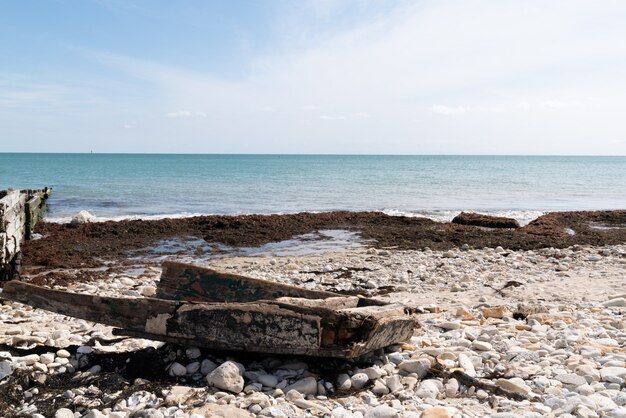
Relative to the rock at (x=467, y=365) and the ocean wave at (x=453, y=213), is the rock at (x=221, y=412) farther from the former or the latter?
the ocean wave at (x=453, y=213)

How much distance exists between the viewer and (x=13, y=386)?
4.68 m

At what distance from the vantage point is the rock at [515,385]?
15.0 ft

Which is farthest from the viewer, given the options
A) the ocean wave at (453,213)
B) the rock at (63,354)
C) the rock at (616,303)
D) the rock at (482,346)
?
the ocean wave at (453,213)

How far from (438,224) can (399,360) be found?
48.7 ft

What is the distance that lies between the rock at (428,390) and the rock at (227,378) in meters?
1.54

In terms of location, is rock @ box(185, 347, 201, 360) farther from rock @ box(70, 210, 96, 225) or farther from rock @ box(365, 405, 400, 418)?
rock @ box(70, 210, 96, 225)

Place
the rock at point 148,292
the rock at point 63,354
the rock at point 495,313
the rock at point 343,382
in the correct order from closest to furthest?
1. the rock at point 343,382
2. the rock at point 63,354
3. the rock at point 495,313
4. the rock at point 148,292

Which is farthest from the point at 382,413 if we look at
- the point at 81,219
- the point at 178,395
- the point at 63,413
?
the point at 81,219

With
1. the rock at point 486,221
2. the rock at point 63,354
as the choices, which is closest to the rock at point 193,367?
the rock at point 63,354

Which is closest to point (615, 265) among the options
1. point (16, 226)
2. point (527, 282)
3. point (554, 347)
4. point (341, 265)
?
point (527, 282)

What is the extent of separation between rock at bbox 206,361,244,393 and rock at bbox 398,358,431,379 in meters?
1.54

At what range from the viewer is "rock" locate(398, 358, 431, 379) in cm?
504

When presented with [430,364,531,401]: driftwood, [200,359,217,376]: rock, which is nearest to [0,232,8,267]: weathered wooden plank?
[200,359,217,376]: rock

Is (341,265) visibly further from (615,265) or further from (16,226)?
(16,226)
